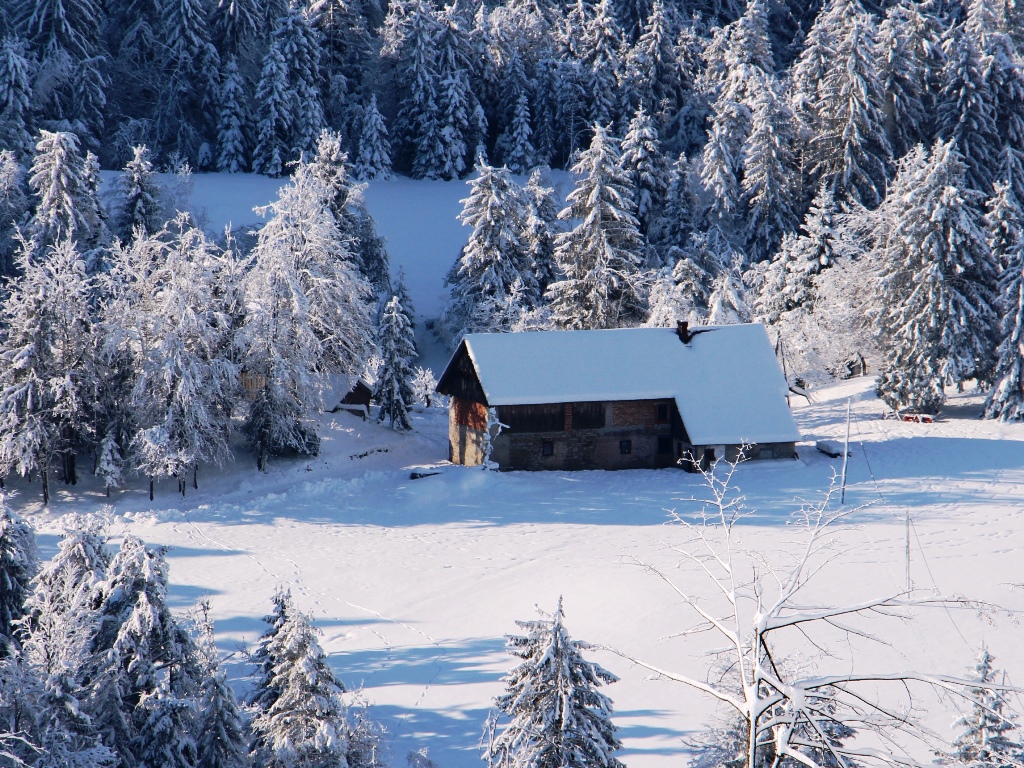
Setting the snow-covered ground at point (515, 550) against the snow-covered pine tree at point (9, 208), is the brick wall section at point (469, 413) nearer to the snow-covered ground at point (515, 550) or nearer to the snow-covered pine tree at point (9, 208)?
the snow-covered ground at point (515, 550)

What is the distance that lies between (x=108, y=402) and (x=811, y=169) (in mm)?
47792

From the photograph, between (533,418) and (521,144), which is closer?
(533,418)

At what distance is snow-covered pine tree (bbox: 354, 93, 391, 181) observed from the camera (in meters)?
72.3

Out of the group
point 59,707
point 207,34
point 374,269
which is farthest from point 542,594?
point 207,34

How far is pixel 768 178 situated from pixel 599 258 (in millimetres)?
17996

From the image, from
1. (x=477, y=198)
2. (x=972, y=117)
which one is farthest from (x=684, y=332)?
(x=972, y=117)

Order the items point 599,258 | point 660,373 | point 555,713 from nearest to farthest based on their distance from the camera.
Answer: point 555,713, point 660,373, point 599,258

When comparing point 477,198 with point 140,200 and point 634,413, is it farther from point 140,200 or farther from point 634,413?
point 634,413

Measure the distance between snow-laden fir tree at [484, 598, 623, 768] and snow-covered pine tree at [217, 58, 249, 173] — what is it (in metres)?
66.8

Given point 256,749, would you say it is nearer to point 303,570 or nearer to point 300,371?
point 303,570

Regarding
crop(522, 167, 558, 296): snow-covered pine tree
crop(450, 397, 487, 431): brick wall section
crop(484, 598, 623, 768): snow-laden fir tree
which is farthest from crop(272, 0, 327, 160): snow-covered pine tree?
crop(484, 598, 623, 768): snow-laden fir tree

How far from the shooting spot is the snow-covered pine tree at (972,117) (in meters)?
61.5

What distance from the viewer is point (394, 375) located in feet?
146

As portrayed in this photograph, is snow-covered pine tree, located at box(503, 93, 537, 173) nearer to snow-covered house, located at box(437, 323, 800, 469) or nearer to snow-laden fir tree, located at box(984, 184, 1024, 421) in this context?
snow-covered house, located at box(437, 323, 800, 469)
